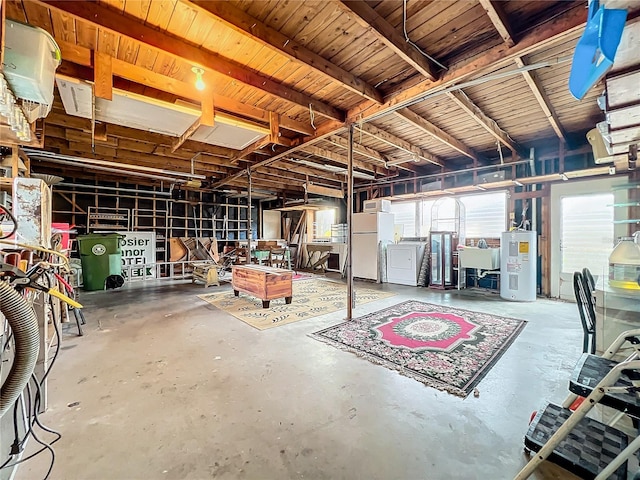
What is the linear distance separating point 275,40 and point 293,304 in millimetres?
3730

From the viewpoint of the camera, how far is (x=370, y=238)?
7395 millimetres

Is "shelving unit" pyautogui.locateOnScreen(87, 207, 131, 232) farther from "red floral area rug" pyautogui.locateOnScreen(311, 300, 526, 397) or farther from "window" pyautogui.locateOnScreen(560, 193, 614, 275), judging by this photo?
"window" pyautogui.locateOnScreen(560, 193, 614, 275)

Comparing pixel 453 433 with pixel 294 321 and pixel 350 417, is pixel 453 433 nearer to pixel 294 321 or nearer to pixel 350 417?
pixel 350 417

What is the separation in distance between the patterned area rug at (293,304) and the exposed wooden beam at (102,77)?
2.94 metres

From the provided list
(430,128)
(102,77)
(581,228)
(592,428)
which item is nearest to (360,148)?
(430,128)

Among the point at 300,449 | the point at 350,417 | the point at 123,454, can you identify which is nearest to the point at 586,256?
the point at 350,417

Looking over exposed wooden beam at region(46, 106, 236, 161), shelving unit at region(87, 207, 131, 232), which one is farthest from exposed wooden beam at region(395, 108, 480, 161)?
shelving unit at region(87, 207, 131, 232)

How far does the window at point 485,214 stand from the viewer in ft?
20.5

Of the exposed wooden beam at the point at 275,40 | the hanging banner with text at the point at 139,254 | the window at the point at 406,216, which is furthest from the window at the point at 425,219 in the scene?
the hanging banner with text at the point at 139,254

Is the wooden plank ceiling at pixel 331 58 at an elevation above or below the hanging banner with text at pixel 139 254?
above

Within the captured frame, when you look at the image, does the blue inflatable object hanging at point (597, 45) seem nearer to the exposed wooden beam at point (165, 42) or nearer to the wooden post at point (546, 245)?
the exposed wooden beam at point (165, 42)

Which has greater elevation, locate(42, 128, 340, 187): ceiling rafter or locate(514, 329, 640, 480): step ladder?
locate(42, 128, 340, 187): ceiling rafter

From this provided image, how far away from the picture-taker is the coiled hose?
93 centimetres

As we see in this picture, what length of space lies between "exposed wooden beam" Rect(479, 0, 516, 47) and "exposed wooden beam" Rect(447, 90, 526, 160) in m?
0.94
